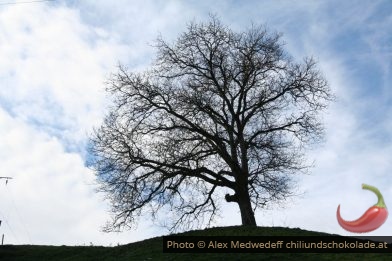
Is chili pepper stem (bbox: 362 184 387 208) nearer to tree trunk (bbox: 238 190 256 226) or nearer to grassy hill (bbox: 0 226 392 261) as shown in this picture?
grassy hill (bbox: 0 226 392 261)

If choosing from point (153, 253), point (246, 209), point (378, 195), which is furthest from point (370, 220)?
point (246, 209)

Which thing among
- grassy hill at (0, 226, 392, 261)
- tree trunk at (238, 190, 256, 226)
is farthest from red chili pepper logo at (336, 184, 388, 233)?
tree trunk at (238, 190, 256, 226)

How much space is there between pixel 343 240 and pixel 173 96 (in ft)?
38.1

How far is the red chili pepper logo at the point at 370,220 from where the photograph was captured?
394 inches

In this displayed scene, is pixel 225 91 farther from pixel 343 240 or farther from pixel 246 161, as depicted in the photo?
pixel 343 240

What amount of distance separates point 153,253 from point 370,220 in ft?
43.0

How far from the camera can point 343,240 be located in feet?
69.8

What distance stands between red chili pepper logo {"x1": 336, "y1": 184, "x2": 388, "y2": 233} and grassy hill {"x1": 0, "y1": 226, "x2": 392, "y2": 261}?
839 cm

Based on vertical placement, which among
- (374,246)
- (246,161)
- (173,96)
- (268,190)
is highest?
(173,96)

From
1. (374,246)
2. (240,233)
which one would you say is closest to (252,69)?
Answer: (240,233)

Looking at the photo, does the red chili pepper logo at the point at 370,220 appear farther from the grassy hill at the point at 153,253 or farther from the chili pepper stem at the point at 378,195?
the grassy hill at the point at 153,253

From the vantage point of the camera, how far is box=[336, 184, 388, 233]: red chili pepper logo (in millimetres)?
10008

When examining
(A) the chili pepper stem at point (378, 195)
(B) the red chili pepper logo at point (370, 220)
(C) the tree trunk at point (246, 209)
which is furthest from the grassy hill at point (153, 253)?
(A) the chili pepper stem at point (378, 195)

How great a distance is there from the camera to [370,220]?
10.1 meters
